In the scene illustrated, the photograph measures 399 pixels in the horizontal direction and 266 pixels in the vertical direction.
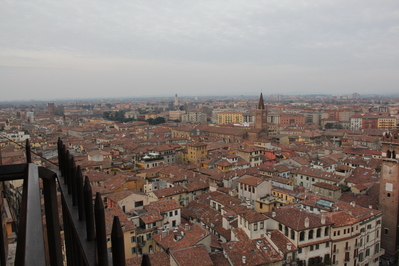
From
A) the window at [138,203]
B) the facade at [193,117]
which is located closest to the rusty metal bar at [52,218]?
the window at [138,203]

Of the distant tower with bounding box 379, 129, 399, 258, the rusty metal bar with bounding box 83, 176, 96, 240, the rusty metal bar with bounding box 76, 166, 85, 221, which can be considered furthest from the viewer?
the distant tower with bounding box 379, 129, 399, 258

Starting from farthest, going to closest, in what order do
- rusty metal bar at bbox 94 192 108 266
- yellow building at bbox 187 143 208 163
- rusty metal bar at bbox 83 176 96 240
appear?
yellow building at bbox 187 143 208 163 < rusty metal bar at bbox 83 176 96 240 < rusty metal bar at bbox 94 192 108 266

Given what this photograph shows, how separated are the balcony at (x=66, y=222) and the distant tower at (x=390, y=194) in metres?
17.9

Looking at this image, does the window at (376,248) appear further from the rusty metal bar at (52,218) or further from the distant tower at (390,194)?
the rusty metal bar at (52,218)

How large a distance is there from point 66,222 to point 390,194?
1817 centimetres

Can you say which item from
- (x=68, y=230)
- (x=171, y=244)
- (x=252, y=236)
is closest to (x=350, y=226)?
(x=252, y=236)

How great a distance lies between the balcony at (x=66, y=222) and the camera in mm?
818

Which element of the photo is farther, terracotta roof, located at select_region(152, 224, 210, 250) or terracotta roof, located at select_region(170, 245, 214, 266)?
terracotta roof, located at select_region(152, 224, 210, 250)

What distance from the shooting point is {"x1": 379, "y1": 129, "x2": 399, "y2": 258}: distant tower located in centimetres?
1566

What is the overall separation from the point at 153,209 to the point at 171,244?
8.79ft

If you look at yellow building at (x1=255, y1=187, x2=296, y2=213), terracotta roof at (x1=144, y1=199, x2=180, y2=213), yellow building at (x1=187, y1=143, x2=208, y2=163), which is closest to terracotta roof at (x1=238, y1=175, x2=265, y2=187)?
yellow building at (x1=255, y1=187, x2=296, y2=213)

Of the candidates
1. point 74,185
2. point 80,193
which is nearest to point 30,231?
point 80,193

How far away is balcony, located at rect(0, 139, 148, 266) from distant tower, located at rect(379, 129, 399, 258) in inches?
704

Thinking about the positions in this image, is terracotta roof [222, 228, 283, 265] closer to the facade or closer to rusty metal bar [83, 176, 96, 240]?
rusty metal bar [83, 176, 96, 240]
